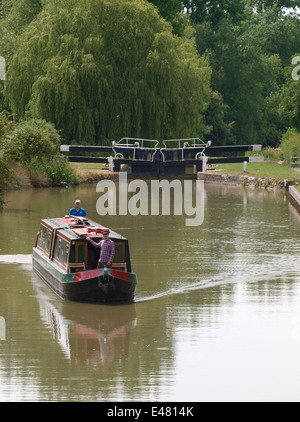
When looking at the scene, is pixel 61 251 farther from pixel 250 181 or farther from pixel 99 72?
pixel 99 72

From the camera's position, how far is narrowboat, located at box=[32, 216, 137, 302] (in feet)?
63.9

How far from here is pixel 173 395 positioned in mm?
13797

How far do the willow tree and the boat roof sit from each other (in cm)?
3259

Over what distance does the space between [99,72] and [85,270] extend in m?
37.4

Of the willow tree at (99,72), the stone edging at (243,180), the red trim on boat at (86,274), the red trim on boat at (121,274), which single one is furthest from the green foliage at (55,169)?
the red trim on boat at (121,274)

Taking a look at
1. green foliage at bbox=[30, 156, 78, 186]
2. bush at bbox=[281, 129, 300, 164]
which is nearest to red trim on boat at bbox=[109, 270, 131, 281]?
green foliage at bbox=[30, 156, 78, 186]

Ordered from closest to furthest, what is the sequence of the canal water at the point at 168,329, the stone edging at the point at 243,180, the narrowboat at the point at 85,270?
1. the canal water at the point at 168,329
2. the narrowboat at the point at 85,270
3. the stone edging at the point at 243,180

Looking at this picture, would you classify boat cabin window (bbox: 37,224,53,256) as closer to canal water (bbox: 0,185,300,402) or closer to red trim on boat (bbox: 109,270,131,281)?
canal water (bbox: 0,185,300,402)

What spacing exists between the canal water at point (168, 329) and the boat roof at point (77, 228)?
1.58 m

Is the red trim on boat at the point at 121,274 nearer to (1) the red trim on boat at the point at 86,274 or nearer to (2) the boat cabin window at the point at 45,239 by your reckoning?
(1) the red trim on boat at the point at 86,274

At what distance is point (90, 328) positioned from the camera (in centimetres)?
1819

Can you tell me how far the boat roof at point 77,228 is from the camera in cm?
2078

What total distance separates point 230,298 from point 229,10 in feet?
261
